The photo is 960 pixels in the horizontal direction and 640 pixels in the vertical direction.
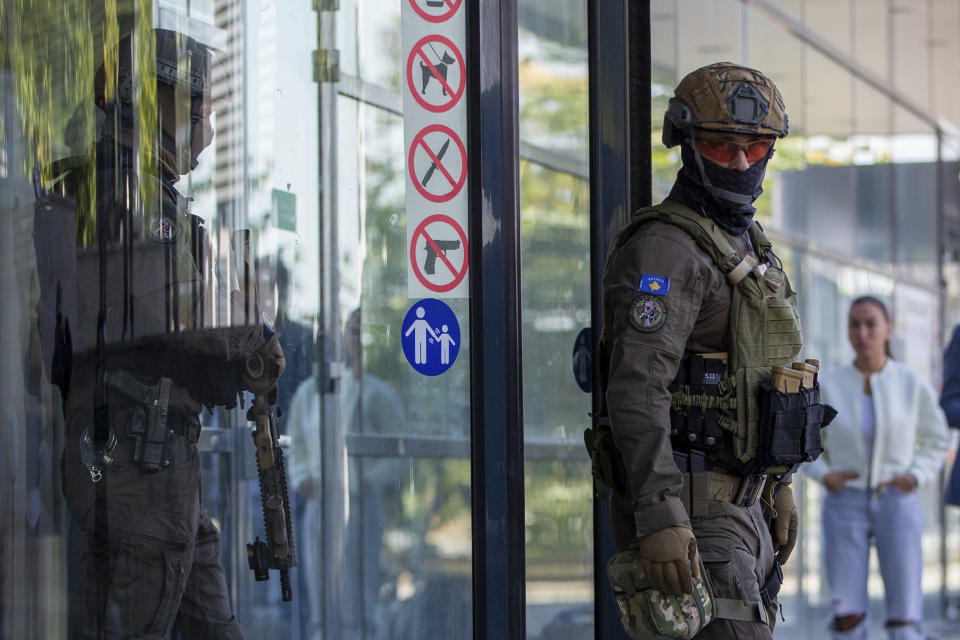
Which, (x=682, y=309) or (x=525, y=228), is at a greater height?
(x=525, y=228)

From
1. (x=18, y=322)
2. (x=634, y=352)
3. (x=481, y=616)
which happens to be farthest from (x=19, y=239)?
(x=481, y=616)

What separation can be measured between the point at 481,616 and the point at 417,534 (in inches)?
11.8

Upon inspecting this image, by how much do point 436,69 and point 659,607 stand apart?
162 centimetres

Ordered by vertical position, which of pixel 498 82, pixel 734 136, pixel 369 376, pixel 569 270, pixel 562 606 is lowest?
pixel 562 606

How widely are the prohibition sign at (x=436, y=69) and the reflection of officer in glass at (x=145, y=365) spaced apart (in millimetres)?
668

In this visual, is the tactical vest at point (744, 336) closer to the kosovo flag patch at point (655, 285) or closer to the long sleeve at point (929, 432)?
the kosovo flag patch at point (655, 285)

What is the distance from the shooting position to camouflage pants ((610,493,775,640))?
2.82 meters

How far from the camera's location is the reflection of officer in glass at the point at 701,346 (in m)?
2.74

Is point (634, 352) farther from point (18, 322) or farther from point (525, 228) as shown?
point (18, 322)

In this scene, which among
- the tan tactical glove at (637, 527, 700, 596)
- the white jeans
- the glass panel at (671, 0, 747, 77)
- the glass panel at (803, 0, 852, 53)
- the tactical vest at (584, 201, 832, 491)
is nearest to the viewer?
the tan tactical glove at (637, 527, 700, 596)

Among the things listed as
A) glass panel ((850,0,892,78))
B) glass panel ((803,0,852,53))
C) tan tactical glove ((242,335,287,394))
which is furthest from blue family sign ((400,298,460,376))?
glass panel ((850,0,892,78))

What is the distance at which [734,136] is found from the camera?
3014 mm

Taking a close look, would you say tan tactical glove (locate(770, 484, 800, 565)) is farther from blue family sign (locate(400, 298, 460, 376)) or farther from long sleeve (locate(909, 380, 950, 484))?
long sleeve (locate(909, 380, 950, 484))

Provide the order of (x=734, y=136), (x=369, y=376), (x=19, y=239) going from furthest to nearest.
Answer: (x=369, y=376) → (x=734, y=136) → (x=19, y=239)
